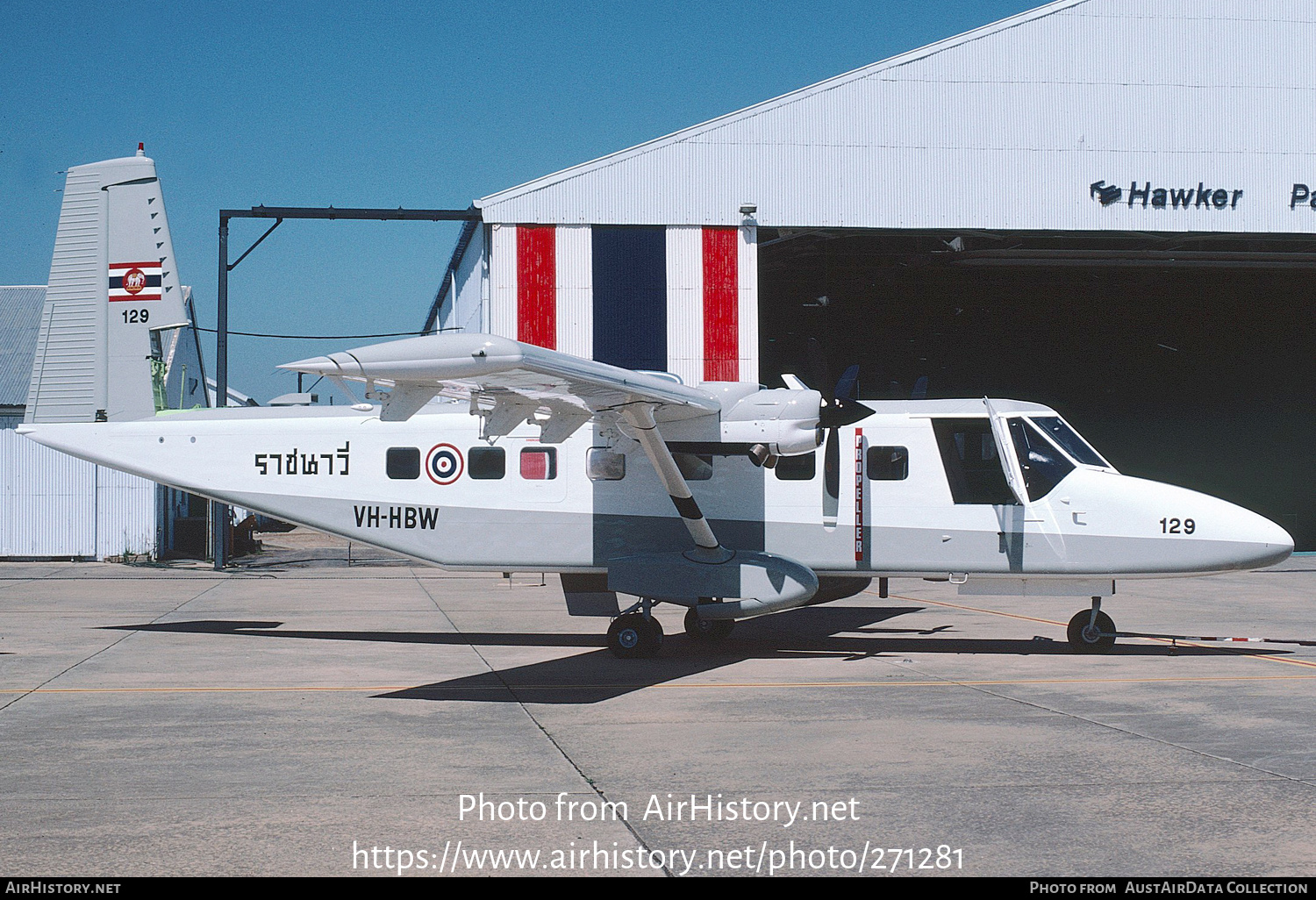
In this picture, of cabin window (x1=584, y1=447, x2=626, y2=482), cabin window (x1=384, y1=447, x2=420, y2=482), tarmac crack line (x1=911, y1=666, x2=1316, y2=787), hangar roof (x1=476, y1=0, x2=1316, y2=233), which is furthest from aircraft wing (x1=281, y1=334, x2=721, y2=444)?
hangar roof (x1=476, y1=0, x2=1316, y2=233)

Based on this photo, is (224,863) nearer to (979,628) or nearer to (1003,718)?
(1003,718)

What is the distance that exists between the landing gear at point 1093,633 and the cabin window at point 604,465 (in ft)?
18.6

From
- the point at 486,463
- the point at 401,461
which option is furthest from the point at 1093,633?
the point at 401,461

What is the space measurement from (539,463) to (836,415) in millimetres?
3670

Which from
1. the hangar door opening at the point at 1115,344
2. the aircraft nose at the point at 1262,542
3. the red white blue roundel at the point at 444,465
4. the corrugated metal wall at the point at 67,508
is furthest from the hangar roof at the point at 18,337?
the aircraft nose at the point at 1262,542

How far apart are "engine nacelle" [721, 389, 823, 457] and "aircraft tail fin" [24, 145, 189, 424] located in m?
7.22

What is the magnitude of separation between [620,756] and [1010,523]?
22.0 ft

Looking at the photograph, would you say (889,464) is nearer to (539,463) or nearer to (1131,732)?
(539,463)

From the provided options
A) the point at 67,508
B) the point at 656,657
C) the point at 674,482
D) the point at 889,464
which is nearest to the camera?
the point at 674,482

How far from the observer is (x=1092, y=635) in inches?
516

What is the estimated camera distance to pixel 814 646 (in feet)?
45.7

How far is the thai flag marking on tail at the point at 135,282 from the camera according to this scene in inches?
556

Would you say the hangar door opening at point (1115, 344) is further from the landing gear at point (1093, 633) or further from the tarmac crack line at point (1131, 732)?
the tarmac crack line at point (1131, 732)

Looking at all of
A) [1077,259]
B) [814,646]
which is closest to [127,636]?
[814,646]
